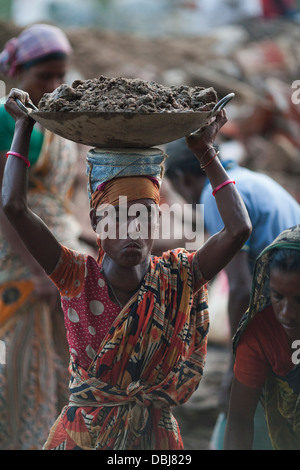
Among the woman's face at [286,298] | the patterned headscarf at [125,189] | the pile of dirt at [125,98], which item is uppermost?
the pile of dirt at [125,98]

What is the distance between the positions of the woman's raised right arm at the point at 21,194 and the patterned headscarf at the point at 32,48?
1.59 m

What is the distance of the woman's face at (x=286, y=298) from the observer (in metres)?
2.29

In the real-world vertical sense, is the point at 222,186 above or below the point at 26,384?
above

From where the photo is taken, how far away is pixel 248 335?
2500 millimetres

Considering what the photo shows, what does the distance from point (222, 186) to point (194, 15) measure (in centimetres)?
1863

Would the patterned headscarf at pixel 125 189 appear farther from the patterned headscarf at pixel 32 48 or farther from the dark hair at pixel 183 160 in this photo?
the patterned headscarf at pixel 32 48

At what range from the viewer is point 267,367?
2494 mm

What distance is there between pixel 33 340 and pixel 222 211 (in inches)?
73.1

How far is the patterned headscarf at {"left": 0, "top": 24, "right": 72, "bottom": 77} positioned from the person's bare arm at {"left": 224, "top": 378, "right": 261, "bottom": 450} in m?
2.28

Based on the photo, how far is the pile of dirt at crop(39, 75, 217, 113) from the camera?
2.08 m

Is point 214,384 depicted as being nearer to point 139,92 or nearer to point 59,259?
point 59,259

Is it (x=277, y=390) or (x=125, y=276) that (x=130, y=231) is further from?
(x=277, y=390)

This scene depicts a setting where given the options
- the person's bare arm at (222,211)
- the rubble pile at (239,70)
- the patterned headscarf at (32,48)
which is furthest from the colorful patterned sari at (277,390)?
the rubble pile at (239,70)
